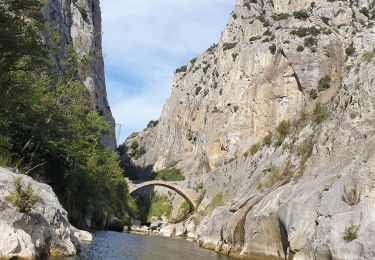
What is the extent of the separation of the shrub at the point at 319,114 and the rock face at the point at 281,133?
109 millimetres

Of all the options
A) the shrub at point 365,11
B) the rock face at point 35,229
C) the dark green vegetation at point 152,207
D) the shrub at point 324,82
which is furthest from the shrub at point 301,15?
the rock face at point 35,229

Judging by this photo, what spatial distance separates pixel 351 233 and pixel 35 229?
1281 centimetres

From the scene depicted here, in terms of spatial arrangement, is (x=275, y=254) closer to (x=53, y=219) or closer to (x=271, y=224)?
(x=271, y=224)

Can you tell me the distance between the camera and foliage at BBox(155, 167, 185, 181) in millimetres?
107438

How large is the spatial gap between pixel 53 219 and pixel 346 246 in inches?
477

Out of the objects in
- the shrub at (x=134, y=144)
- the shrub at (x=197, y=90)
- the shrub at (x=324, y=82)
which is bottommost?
the shrub at (x=134, y=144)

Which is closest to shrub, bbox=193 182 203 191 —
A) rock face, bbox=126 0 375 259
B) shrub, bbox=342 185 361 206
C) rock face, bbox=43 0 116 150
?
rock face, bbox=126 0 375 259

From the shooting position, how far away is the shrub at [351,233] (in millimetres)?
20141

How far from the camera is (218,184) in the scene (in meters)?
62.2

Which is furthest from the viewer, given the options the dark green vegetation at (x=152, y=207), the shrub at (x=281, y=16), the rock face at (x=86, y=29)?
the shrub at (x=281, y=16)

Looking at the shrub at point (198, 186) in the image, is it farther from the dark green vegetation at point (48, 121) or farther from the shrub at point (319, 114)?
the shrub at point (319, 114)

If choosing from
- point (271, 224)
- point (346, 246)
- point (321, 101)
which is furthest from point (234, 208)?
point (346, 246)

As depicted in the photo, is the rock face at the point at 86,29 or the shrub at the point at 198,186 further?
the rock face at the point at 86,29

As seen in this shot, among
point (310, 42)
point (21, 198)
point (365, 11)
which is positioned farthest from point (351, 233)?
point (365, 11)
